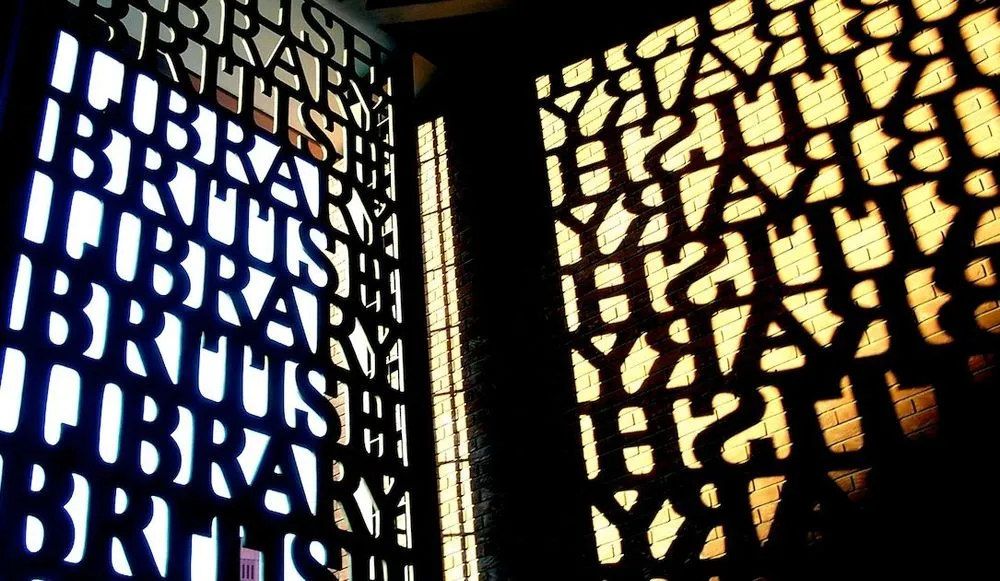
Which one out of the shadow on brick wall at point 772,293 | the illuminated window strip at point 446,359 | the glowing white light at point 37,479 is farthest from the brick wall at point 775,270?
the glowing white light at point 37,479

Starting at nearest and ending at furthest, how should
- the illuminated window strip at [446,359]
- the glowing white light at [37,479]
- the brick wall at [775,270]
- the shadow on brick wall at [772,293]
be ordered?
1. the glowing white light at [37,479]
2. the shadow on brick wall at [772,293]
3. the brick wall at [775,270]
4. the illuminated window strip at [446,359]

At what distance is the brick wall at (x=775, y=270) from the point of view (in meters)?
4.16

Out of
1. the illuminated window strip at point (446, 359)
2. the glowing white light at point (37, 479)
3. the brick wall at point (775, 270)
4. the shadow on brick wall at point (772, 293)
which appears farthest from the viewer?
the illuminated window strip at point (446, 359)

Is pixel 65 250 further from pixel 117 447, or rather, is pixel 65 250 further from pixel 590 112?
pixel 590 112

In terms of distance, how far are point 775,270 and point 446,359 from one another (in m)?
1.82

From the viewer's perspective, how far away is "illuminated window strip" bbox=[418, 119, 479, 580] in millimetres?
5055

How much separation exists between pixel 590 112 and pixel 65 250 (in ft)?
9.47

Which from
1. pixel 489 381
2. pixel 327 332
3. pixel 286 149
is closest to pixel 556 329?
pixel 489 381

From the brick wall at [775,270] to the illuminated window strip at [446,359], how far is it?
26.7 inches

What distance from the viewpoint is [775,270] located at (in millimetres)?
4648

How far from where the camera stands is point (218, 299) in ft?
14.5

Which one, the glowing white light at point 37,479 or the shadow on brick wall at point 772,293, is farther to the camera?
the shadow on brick wall at point 772,293

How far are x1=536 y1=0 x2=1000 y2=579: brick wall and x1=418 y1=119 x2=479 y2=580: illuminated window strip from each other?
679 millimetres

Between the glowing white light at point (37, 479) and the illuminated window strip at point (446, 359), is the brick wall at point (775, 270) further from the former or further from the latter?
the glowing white light at point (37, 479)
